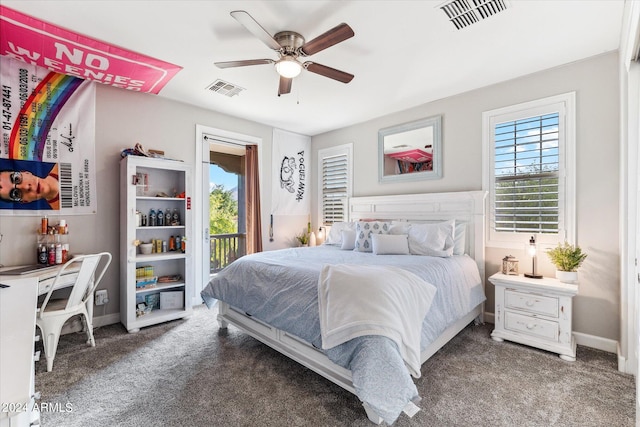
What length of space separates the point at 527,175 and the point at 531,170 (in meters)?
0.06

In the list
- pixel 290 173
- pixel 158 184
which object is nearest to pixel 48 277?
pixel 158 184

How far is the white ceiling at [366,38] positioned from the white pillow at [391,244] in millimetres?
1747

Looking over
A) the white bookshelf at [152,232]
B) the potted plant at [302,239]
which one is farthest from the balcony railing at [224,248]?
the white bookshelf at [152,232]

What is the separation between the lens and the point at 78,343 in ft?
9.07

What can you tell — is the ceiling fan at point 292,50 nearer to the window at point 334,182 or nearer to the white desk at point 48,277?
the white desk at point 48,277

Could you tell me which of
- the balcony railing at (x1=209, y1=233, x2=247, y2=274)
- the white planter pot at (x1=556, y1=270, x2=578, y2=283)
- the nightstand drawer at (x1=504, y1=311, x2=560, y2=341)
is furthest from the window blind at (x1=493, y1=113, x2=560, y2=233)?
the balcony railing at (x1=209, y1=233, x2=247, y2=274)

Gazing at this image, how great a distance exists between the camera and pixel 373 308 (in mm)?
1738

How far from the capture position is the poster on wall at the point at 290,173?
193 inches

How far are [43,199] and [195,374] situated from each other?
236 cm

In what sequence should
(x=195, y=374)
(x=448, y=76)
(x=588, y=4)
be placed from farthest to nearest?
(x=448, y=76) → (x=195, y=374) → (x=588, y=4)

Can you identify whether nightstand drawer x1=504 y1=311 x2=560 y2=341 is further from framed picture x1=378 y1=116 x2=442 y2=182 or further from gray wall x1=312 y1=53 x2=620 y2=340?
framed picture x1=378 y1=116 x2=442 y2=182

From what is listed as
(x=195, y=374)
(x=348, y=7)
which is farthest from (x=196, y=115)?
(x=195, y=374)

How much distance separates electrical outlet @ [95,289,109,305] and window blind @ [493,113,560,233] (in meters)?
4.48

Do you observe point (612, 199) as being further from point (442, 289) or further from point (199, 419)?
point (199, 419)
